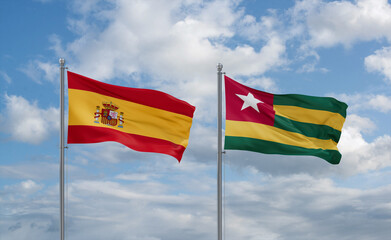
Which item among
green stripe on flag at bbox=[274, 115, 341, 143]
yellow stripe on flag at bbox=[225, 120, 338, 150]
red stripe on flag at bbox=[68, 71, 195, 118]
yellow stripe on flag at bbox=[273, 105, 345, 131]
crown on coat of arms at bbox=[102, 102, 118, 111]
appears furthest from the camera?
yellow stripe on flag at bbox=[273, 105, 345, 131]

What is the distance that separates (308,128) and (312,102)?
115 centimetres

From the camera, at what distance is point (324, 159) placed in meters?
22.6

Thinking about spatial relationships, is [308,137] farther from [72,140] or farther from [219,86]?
[72,140]

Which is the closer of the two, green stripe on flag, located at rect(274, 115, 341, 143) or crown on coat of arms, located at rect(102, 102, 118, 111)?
crown on coat of arms, located at rect(102, 102, 118, 111)

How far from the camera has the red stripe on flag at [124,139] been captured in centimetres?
1881

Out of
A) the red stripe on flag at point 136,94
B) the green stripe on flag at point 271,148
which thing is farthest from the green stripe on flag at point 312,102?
the red stripe on flag at point 136,94

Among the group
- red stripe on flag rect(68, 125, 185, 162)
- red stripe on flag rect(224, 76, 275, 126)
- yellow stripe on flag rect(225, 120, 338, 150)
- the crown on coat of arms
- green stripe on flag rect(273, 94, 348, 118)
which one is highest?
green stripe on flag rect(273, 94, 348, 118)

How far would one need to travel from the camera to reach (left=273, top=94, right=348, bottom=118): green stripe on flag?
72.6ft

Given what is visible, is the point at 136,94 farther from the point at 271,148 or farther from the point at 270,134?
the point at 271,148

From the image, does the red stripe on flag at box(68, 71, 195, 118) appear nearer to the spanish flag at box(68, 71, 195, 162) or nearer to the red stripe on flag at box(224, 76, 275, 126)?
the spanish flag at box(68, 71, 195, 162)

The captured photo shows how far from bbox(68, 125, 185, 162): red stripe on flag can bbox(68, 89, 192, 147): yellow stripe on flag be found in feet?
0.48

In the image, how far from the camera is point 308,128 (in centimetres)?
2261

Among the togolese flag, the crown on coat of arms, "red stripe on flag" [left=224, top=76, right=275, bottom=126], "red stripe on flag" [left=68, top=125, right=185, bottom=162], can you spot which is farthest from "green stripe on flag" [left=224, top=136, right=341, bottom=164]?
the crown on coat of arms

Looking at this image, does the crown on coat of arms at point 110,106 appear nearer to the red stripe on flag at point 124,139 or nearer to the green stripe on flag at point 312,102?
the red stripe on flag at point 124,139
